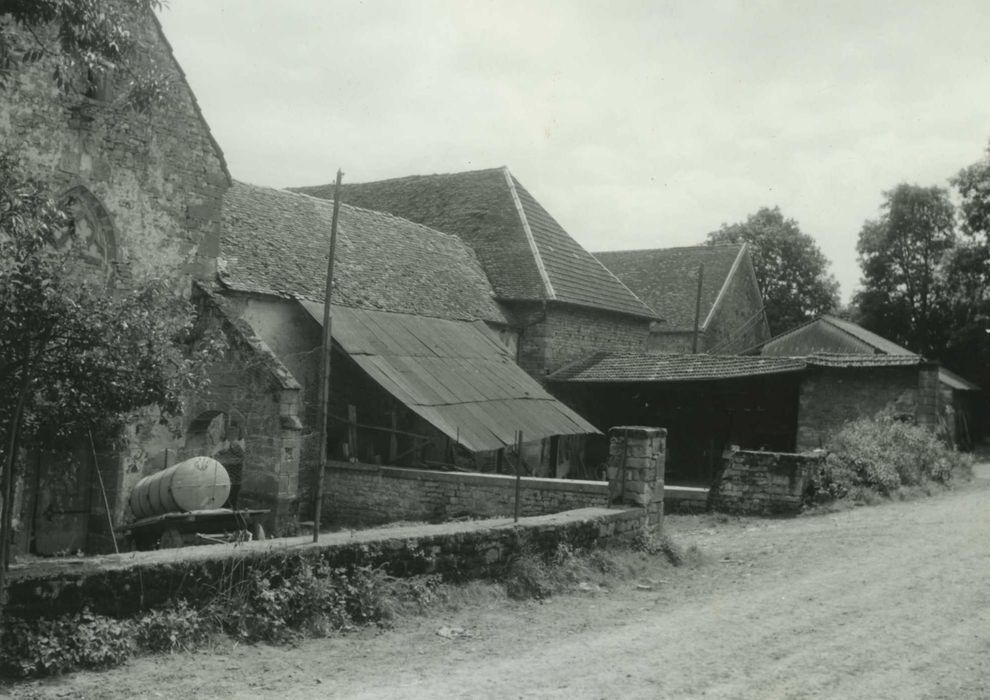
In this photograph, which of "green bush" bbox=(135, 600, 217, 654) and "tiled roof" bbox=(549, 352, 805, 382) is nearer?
"green bush" bbox=(135, 600, 217, 654)

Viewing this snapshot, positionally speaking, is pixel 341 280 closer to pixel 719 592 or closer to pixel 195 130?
pixel 195 130

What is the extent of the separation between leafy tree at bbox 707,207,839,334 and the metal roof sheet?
35.7 metres

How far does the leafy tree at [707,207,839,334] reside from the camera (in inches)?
2052

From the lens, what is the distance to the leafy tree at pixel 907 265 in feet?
143

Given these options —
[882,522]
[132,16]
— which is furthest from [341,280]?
[882,522]

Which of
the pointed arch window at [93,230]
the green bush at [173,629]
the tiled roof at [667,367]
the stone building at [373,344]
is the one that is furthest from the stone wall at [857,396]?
the green bush at [173,629]

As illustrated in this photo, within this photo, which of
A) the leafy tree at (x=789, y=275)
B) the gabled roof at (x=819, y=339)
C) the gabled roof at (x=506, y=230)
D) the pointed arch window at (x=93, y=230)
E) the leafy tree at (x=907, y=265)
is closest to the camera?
the pointed arch window at (x=93, y=230)

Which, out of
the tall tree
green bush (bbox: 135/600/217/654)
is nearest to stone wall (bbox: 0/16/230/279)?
green bush (bbox: 135/600/217/654)

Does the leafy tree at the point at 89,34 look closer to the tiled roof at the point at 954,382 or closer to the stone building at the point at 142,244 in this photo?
the stone building at the point at 142,244

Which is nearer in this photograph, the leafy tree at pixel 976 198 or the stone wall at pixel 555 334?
the stone wall at pixel 555 334

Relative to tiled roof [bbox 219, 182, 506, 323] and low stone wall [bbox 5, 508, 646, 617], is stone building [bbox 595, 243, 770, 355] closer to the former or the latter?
tiled roof [bbox 219, 182, 506, 323]

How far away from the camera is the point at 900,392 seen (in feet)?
64.0

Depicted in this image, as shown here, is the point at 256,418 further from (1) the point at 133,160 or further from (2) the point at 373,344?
(1) the point at 133,160

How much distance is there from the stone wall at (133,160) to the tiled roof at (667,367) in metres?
11.3
